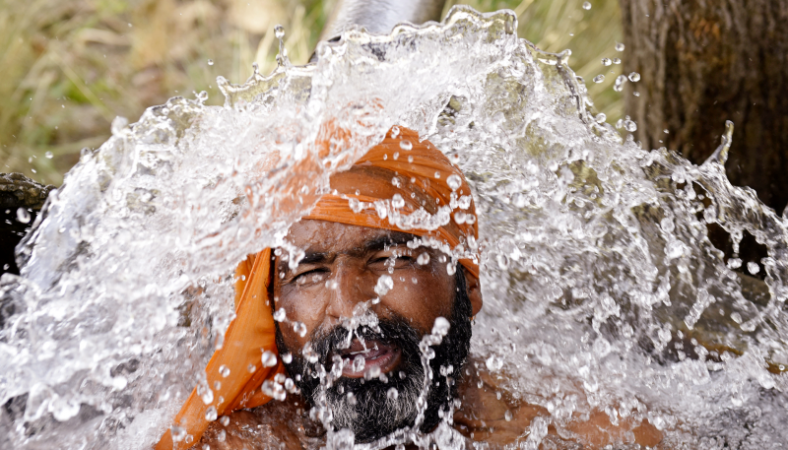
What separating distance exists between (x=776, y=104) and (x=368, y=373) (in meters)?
2.62

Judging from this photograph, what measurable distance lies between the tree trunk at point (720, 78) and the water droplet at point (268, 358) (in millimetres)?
2470

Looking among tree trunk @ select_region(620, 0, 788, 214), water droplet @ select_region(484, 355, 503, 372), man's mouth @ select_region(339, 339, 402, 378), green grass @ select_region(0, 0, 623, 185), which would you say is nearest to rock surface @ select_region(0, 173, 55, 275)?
man's mouth @ select_region(339, 339, 402, 378)

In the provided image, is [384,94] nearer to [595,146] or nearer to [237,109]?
[237,109]

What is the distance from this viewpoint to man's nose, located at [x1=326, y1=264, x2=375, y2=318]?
220cm

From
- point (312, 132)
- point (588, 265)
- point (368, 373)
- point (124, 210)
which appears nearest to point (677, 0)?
point (588, 265)

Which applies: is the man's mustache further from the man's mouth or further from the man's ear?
the man's ear

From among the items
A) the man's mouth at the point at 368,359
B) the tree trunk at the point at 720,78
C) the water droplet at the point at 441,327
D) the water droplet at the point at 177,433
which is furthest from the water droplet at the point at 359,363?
the tree trunk at the point at 720,78

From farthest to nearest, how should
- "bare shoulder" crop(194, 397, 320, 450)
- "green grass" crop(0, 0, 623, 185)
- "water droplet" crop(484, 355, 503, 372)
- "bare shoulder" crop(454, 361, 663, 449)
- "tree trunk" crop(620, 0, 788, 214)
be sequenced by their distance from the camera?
"green grass" crop(0, 0, 623, 185) → "tree trunk" crop(620, 0, 788, 214) → "water droplet" crop(484, 355, 503, 372) → "bare shoulder" crop(454, 361, 663, 449) → "bare shoulder" crop(194, 397, 320, 450)

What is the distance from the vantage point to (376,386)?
2215mm

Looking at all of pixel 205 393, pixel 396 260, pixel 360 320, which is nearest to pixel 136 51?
pixel 205 393

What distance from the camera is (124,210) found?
8.57 feet

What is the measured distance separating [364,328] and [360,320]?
0.11 ft

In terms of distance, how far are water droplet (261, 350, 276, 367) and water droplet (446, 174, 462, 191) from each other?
3.08 feet

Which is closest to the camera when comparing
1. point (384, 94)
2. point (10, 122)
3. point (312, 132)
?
point (312, 132)
